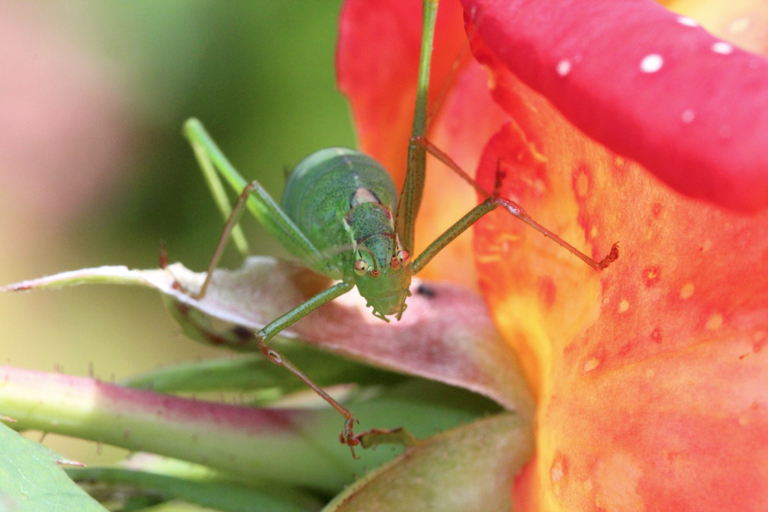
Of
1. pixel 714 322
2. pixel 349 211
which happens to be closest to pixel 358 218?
pixel 349 211

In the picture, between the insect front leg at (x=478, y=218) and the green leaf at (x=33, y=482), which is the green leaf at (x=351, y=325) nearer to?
the insect front leg at (x=478, y=218)

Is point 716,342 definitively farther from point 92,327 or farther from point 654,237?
point 92,327

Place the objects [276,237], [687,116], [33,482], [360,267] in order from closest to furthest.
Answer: [687,116], [33,482], [360,267], [276,237]

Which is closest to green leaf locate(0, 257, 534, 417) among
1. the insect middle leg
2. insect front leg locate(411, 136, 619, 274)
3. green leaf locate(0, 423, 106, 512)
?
the insect middle leg

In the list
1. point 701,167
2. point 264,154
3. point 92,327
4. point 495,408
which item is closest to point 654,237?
point 701,167

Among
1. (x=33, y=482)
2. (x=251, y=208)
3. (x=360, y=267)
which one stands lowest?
(x=33, y=482)

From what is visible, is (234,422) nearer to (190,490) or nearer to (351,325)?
(190,490)
